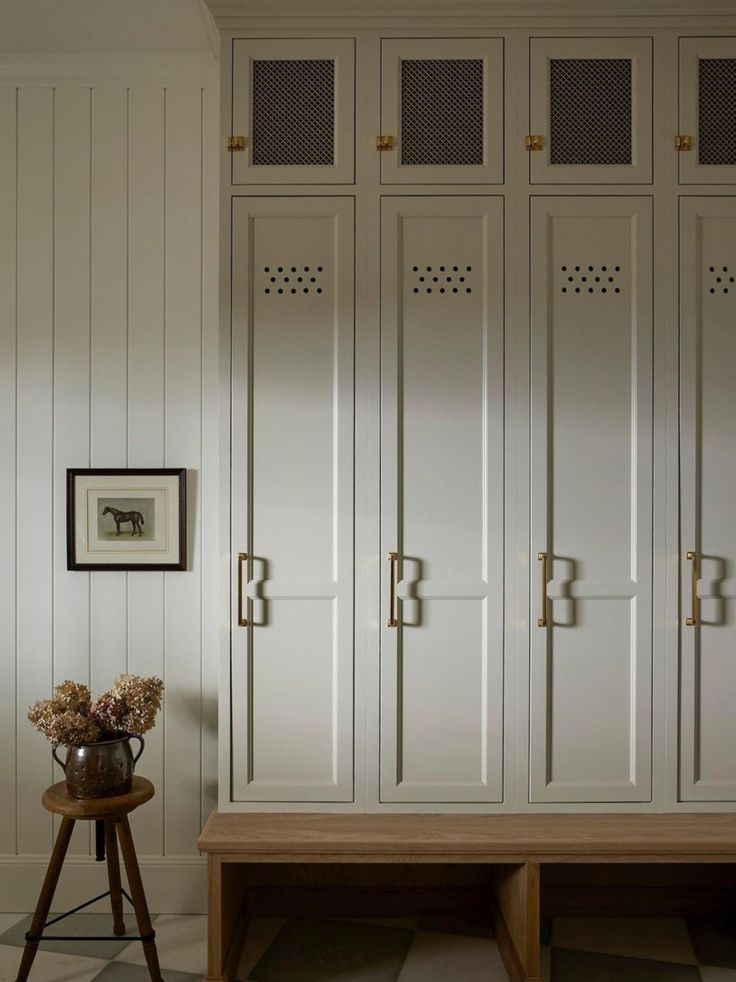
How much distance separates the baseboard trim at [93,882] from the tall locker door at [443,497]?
0.85 meters

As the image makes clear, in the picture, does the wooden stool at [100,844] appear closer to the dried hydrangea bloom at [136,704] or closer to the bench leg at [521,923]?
the dried hydrangea bloom at [136,704]

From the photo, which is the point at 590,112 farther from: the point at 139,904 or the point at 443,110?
the point at 139,904

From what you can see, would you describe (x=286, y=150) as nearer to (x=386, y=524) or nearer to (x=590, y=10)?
(x=590, y=10)

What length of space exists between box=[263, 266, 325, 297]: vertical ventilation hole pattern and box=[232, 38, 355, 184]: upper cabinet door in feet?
0.84

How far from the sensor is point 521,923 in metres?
2.29

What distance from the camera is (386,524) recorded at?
244cm

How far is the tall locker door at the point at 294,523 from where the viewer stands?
2449mm

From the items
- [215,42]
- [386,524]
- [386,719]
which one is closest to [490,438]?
[386,524]

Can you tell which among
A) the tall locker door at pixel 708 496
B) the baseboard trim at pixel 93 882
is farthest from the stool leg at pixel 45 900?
the tall locker door at pixel 708 496

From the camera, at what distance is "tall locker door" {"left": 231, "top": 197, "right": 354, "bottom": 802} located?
2.45 m

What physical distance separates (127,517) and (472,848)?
1504 millimetres

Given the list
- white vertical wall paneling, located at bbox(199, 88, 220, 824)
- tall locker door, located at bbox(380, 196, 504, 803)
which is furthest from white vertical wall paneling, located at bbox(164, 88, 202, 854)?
tall locker door, located at bbox(380, 196, 504, 803)

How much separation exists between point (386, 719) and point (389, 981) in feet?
2.35

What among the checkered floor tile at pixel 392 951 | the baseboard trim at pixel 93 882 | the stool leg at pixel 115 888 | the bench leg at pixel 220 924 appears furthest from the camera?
the baseboard trim at pixel 93 882
